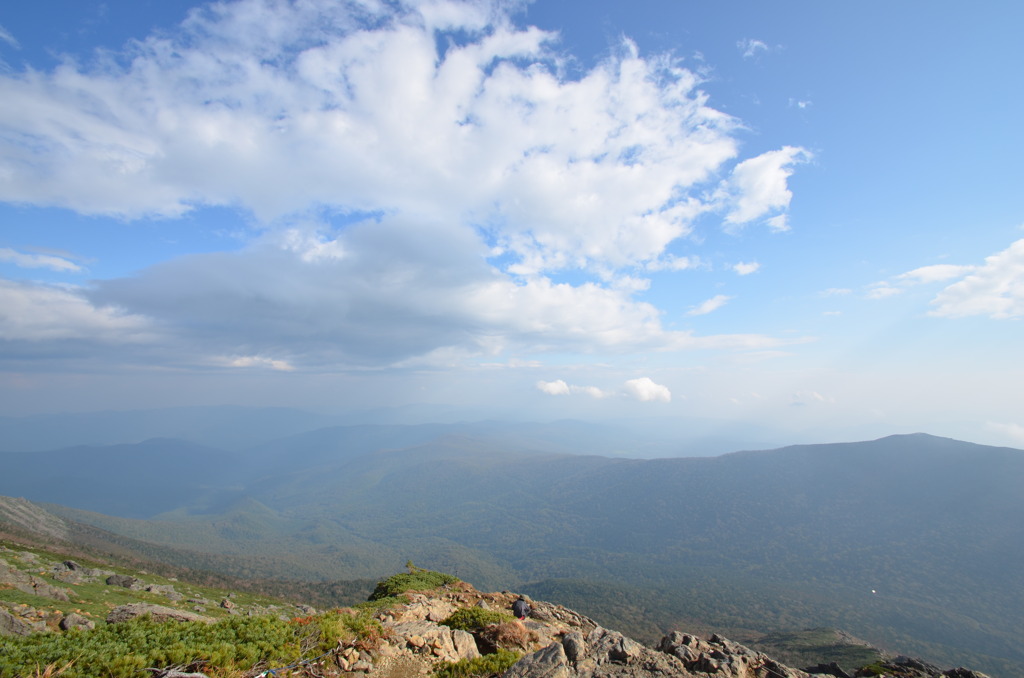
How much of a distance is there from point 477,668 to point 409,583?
52.1 ft

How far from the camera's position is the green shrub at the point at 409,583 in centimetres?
2444

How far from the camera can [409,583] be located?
2580 centimetres

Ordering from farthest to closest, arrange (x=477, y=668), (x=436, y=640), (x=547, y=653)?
(x=436, y=640) → (x=477, y=668) → (x=547, y=653)

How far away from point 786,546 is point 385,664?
22556 centimetres

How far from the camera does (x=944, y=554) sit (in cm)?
14812

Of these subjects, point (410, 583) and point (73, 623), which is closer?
point (73, 623)

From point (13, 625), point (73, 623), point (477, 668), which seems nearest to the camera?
point (477, 668)

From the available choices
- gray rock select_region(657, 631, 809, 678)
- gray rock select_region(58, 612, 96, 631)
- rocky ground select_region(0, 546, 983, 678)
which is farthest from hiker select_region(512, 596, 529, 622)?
gray rock select_region(58, 612, 96, 631)

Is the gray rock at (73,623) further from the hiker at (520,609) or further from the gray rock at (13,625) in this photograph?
the hiker at (520,609)

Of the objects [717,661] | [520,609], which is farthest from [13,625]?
[717,661]

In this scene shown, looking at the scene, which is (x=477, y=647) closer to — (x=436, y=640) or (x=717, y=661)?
(x=436, y=640)

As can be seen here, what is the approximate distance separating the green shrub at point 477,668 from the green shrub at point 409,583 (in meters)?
12.8

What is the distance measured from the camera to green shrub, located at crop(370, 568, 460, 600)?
24.4 meters

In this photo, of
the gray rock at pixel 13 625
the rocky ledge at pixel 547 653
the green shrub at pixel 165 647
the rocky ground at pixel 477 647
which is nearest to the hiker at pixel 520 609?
the rocky ground at pixel 477 647
